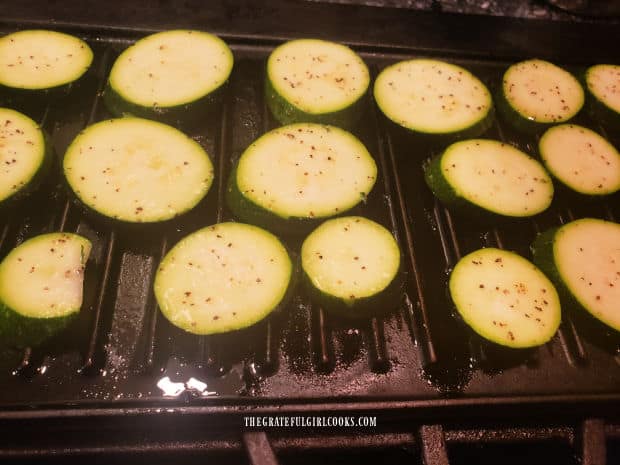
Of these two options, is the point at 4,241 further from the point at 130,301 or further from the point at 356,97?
the point at 356,97

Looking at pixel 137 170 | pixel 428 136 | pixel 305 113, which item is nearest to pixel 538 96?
pixel 428 136

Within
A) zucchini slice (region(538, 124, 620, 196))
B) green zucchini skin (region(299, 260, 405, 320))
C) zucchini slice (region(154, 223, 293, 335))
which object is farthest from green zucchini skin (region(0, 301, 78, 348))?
zucchini slice (region(538, 124, 620, 196))

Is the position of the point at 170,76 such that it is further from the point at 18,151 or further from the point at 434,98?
the point at 434,98

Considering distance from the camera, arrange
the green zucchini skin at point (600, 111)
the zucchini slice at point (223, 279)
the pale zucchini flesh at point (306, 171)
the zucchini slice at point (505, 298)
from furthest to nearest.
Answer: the green zucchini skin at point (600, 111), the pale zucchini flesh at point (306, 171), the zucchini slice at point (505, 298), the zucchini slice at point (223, 279)

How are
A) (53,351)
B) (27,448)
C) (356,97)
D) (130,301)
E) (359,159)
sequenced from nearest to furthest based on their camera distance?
(27,448), (53,351), (130,301), (359,159), (356,97)

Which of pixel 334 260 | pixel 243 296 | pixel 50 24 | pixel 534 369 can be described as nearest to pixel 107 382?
pixel 243 296

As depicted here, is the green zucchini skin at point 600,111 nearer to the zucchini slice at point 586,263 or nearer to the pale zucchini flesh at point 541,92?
the pale zucchini flesh at point 541,92

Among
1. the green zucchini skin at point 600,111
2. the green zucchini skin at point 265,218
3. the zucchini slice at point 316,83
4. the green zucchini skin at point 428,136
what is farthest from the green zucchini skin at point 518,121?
the green zucchini skin at point 265,218
